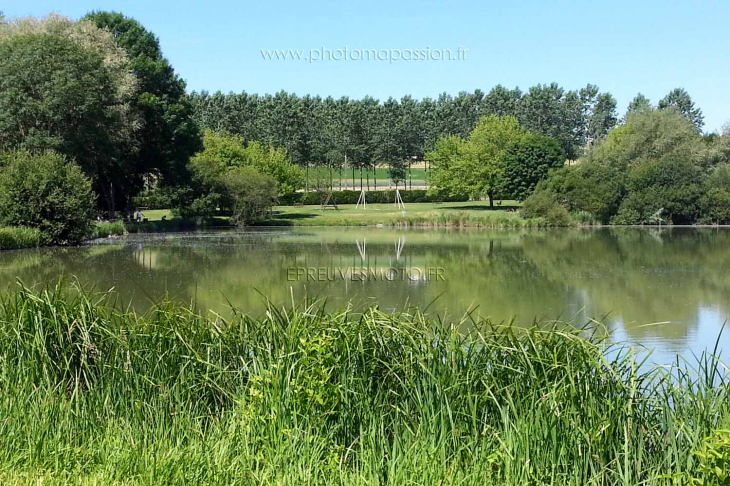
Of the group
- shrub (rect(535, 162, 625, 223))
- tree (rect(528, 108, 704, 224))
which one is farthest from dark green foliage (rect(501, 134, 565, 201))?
shrub (rect(535, 162, 625, 223))

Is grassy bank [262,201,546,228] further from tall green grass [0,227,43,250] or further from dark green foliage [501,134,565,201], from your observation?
tall green grass [0,227,43,250]

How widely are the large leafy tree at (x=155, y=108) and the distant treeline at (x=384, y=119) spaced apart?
29.8 meters

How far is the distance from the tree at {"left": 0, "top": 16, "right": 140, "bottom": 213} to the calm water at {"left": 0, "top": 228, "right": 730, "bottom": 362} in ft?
15.0

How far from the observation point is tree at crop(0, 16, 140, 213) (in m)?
27.4

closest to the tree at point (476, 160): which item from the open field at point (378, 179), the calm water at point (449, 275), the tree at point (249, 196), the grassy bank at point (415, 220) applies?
the grassy bank at point (415, 220)

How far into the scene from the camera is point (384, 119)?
234 ft

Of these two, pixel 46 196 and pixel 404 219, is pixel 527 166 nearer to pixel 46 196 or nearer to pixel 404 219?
pixel 404 219

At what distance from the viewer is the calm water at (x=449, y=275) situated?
11.7 meters

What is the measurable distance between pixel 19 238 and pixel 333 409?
22.7m

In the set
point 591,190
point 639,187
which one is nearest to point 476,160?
point 591,190

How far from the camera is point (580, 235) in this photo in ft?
112

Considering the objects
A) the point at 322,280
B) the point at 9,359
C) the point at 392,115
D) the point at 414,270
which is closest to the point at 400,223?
the point at 414,270

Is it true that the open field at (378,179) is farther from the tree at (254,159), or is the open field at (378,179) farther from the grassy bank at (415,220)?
the grassy bank at (415,220)

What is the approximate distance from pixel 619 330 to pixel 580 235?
24.9 meters
